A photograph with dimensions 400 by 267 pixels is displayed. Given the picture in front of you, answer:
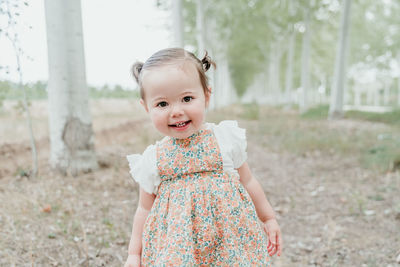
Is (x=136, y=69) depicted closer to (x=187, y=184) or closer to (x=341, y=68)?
(x=187, y=184)

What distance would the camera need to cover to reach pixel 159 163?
1.52 metres

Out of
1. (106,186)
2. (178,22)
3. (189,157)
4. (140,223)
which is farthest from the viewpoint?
(178,22)

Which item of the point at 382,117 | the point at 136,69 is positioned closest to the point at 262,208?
the point at 136,69

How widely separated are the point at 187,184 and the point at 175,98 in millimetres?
410

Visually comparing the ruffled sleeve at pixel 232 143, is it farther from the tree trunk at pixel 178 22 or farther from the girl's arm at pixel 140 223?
the tree trunk at pixel 178 22

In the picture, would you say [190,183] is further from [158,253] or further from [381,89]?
[381,89]

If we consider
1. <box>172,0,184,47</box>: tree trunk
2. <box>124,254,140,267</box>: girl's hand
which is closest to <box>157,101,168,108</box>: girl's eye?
<box>124,254,140,267</box>: girl's hand

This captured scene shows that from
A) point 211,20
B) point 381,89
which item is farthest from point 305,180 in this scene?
point 381,89

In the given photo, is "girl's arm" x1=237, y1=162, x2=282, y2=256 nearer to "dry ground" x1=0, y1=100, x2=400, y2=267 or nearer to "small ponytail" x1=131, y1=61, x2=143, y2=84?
"small ponytail" x1=131, y1=61, x2=143, y2=84

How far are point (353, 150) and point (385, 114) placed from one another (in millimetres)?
5487

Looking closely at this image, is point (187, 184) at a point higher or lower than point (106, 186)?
higher

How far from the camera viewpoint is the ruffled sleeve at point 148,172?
155 centimetres

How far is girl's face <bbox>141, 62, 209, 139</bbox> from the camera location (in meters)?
1.39

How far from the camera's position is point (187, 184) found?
4.86 ft
